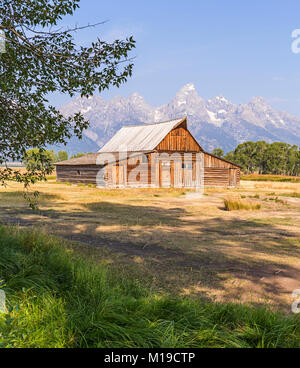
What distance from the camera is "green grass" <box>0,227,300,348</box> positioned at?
3605 millimetres

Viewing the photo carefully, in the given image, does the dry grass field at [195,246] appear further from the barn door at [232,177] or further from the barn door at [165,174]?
the barn door at [232,177]

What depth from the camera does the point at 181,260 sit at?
816 centimetres

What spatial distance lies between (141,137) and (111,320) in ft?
130

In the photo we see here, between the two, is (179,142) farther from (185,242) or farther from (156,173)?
(185,242)

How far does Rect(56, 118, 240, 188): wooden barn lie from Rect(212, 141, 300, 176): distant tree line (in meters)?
66.4

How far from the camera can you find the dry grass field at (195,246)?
6.46 metres

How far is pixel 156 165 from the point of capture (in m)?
38.0

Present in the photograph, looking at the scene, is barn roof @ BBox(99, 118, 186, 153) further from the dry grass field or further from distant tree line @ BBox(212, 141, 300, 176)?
distant tree line @ BBox(212, 141, 300, 176)
